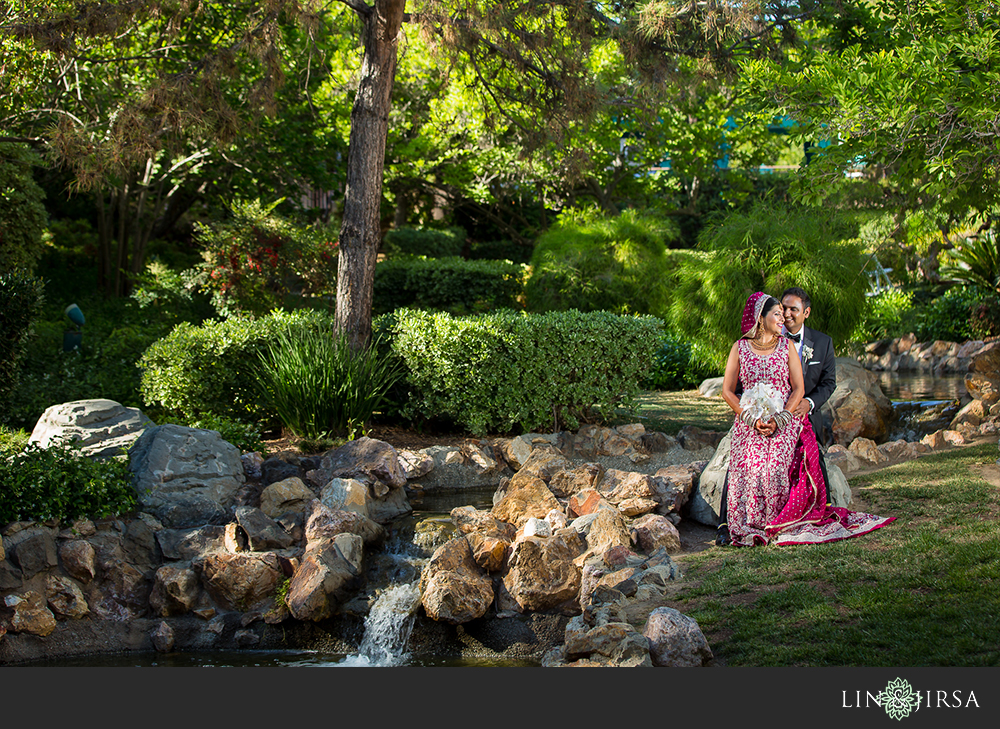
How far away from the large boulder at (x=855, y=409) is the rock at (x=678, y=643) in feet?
19.6

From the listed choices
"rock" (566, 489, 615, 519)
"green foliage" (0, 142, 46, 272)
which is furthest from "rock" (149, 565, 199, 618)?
"green foliage" (0, 142, 46, 272)

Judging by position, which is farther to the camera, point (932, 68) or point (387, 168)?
point (387, 168)

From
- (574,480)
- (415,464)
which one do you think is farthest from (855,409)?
(415,464)

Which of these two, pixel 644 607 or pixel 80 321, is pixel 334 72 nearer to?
pixel 80 321


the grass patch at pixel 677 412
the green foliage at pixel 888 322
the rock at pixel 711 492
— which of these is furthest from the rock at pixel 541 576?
the green foliage at pixel 888 322

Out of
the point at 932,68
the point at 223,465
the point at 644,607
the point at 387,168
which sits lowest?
the point at 644,607

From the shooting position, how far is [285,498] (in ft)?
20.2

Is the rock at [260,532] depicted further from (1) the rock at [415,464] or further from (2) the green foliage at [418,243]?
(2) the green foliage at [418,243]

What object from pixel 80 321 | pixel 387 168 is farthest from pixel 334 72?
pixel 80 321

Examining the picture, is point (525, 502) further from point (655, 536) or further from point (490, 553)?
point (655, 536)

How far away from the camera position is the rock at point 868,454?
7430 millimetres

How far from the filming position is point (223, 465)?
20.9 feet

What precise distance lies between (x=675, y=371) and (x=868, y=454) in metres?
5.08

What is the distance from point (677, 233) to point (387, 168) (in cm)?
693
